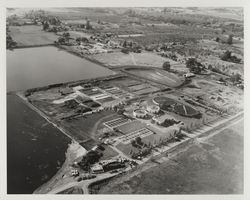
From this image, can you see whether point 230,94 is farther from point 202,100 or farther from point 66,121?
point 66,121

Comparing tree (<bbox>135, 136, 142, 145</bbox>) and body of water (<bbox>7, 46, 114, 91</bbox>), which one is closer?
tree (<bbox>135, 136, 142, 145</bbox>)

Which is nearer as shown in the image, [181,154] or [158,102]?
[181,154]

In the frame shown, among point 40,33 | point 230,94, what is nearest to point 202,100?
point 230,94

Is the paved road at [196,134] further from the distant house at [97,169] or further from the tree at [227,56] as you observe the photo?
the tree at [227,56]

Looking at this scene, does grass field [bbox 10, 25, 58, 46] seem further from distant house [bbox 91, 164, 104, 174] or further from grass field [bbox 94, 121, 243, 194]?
grass field [bbox 94, 121, 243, 194]

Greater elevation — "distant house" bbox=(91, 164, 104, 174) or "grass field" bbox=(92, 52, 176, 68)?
"grass field" bbox=(92, 52, 176, 68)

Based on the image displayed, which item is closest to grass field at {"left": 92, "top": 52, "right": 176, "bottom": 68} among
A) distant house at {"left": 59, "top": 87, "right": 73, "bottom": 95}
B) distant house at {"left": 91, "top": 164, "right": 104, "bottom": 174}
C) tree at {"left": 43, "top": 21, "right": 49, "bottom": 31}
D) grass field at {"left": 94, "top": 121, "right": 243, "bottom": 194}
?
distant house at {"left": 59, "top": 87, "right": 73, "bottom": 95}

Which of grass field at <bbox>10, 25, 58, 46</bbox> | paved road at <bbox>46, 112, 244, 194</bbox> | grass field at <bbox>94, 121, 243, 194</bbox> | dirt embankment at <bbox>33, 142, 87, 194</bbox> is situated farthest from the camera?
grass field at <bbox>10, 25, 58, 46</bbox>

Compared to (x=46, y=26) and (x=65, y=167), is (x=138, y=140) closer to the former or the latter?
(x=65, y=167)
